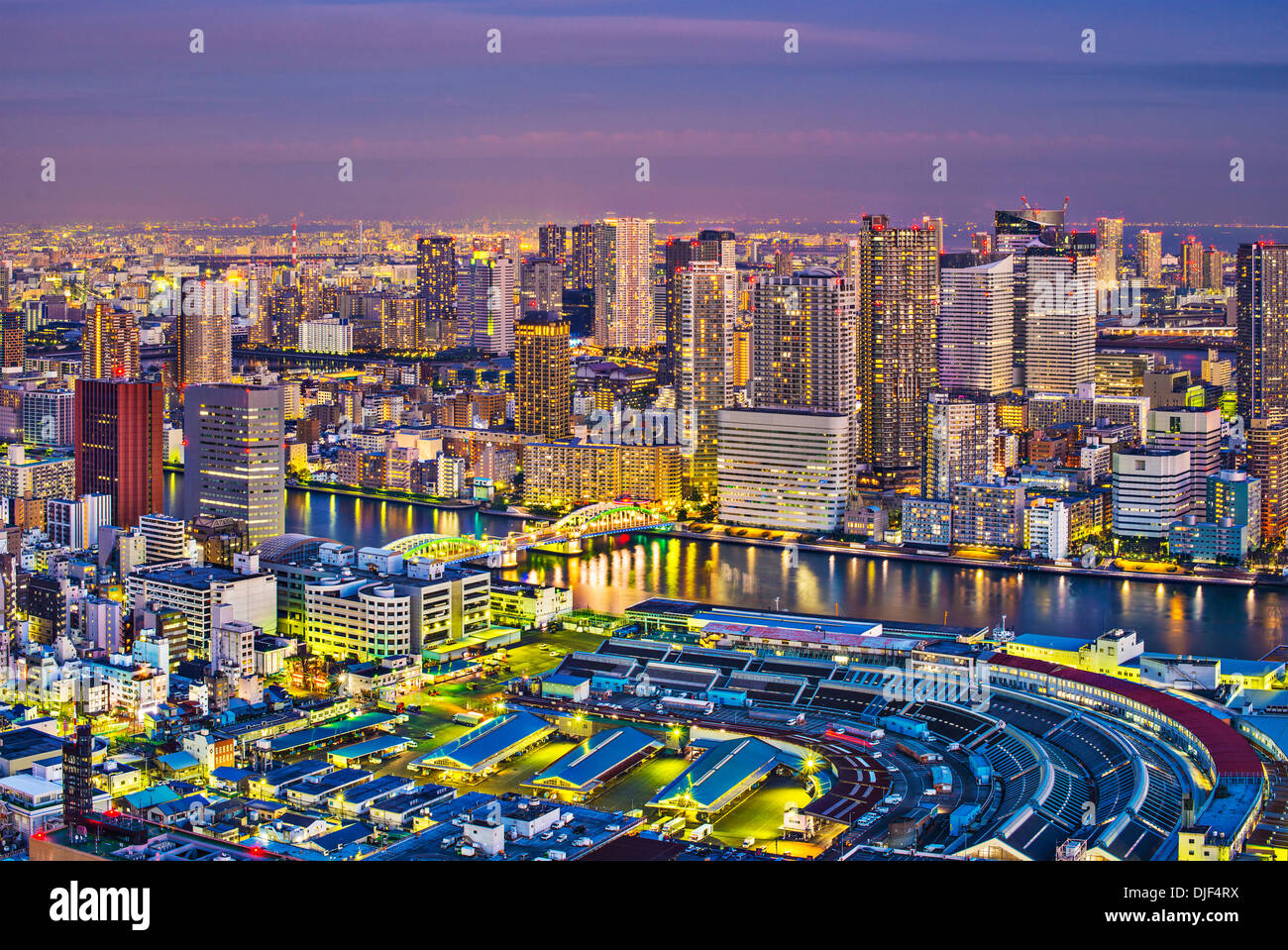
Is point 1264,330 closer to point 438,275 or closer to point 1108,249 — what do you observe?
point 1108,249

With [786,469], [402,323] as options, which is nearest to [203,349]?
[402,323]

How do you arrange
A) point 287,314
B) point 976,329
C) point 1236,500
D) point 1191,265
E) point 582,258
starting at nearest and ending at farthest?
point 1236,500 < point 976,329 < point 1191,265 < point 287,314 < point 582,258

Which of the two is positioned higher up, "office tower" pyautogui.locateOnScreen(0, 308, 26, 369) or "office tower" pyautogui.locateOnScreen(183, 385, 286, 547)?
"office tower" pyautogui.locateOnScreen(0, 308, 26, 369)

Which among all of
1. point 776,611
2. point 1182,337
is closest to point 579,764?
point 776,611

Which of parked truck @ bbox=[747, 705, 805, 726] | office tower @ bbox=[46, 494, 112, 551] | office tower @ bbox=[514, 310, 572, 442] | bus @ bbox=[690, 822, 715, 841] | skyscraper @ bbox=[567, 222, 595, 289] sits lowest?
bus @ bbox=[690, 822, 715, 841]

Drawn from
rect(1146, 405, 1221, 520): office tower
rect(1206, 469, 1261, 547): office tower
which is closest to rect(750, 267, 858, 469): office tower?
rect(1146, 405, 1221, 520): office tower

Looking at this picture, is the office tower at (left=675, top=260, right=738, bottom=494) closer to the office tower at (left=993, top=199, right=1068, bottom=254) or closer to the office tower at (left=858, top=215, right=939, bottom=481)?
the office tower at (left=858, top=215, right=939, bottom=481)

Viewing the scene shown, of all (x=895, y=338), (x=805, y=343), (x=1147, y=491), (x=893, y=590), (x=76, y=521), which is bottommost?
(x=893, y=590)
